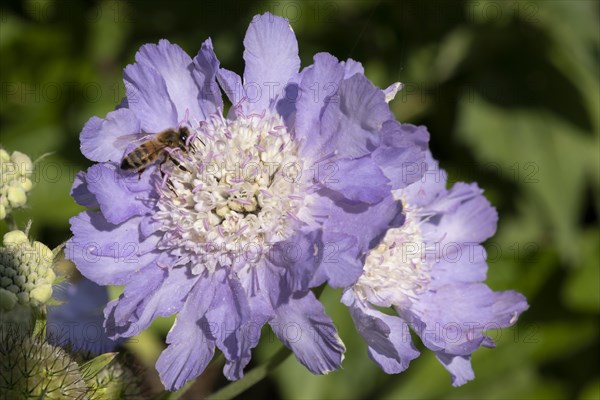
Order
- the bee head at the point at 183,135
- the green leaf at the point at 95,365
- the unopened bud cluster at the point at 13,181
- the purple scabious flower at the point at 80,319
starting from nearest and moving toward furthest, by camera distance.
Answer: the green leaf at the point at 95,365
the bee head at the point at 183,135
the unopened bud cluster at the point at 13,181
the purple scabious flower at the point at 80,319

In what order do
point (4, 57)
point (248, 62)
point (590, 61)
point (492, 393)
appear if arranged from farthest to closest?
point (4, 57)
point (492, 393)
point (590, 61)
point (248, 62)

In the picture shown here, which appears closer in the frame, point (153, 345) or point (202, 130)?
point (202, 130)

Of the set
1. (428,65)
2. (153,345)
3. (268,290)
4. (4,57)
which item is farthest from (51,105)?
(268,290)

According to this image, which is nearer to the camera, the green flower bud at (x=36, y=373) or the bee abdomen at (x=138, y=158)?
the green flower bud at (x=36, y=373)

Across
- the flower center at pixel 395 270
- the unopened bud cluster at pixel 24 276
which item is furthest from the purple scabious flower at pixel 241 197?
the flower center at pixel 395 270

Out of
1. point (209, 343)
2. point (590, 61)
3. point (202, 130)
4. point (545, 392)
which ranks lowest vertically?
point (545, 392)

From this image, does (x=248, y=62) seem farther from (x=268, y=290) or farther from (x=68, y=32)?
(x=68, y=32)

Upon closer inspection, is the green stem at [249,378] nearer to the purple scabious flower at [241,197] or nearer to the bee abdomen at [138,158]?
the purple scabious flower at [241,197]

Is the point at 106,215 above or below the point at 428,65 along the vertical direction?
above
